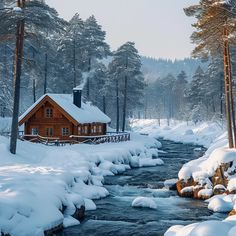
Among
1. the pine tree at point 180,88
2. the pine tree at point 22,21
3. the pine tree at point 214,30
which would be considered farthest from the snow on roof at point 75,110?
the pine tree at point 180,88

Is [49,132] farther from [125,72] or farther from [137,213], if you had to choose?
[137,213]

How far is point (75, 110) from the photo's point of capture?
3978 cm

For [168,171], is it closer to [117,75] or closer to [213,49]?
[213,49]

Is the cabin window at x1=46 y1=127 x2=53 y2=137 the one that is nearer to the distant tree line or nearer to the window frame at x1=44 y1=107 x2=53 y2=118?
the window frame at x1=44 y1=107 x2=53 y2=118

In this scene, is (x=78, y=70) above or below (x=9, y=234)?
above

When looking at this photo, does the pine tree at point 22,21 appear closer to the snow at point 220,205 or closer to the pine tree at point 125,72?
the snow at point 220,205

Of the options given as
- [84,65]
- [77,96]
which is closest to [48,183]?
[77,96]

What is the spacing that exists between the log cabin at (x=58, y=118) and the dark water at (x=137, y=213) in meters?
14.1

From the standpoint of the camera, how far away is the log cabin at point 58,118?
127ft

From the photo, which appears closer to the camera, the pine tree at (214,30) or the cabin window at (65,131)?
the pine tree at (214,30)

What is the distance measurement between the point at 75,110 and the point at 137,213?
2322 centimetres

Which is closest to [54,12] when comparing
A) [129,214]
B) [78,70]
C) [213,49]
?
[213,49]

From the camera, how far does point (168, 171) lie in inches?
1212

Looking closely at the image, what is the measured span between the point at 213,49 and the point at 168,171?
33.6ft
